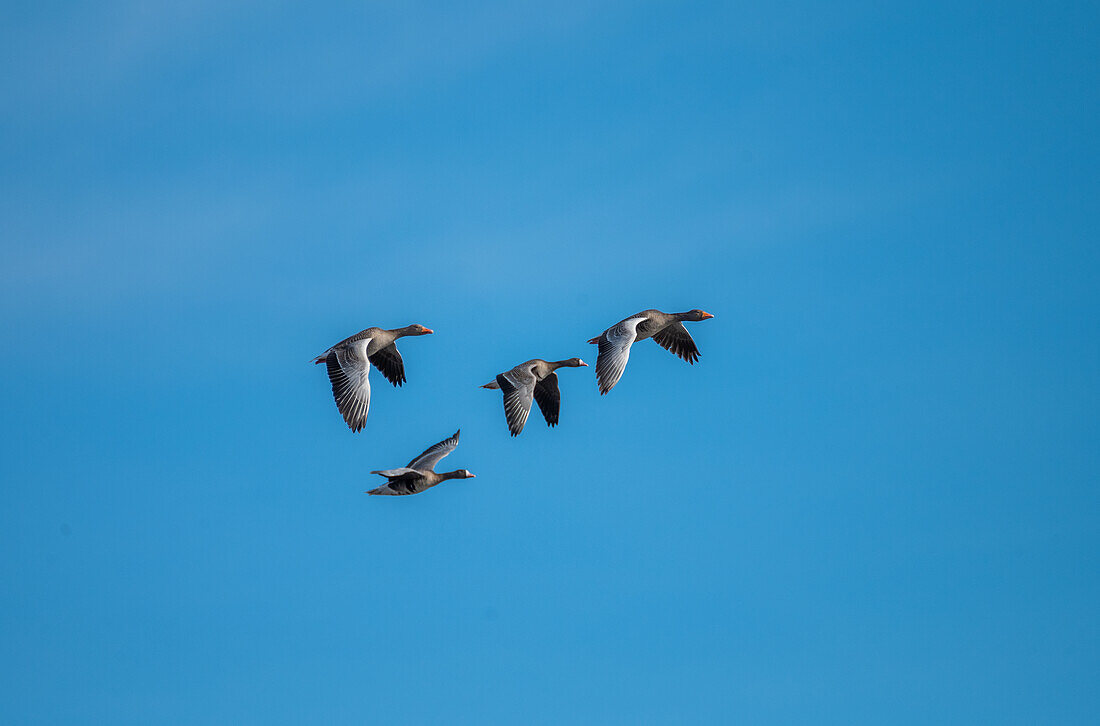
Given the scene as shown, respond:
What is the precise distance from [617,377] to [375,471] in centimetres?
728

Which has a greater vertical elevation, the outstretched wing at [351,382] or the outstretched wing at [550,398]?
the outstretched wing at [550,398]

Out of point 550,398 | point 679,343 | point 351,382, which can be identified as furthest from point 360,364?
point 679,343

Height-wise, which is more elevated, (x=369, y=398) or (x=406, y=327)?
(x=406, y=327)

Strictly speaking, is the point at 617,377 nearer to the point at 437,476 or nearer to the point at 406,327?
Result: the point at 437,476

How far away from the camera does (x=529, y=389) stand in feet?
130

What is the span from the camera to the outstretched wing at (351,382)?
3691 centimetres

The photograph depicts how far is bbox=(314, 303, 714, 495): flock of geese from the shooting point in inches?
1479

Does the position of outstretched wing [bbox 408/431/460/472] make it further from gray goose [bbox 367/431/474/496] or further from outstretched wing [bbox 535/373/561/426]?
outstretched wing [bbox 535/373/561/426]

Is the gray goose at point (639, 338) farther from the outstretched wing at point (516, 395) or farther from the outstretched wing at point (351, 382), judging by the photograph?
the outstretched wing at point (351, 382)

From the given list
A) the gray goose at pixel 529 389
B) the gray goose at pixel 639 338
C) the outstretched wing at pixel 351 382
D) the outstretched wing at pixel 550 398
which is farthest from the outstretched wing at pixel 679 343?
the outstretched wing at pixel 351 382

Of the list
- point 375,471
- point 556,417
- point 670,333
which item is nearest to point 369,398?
point 375,471

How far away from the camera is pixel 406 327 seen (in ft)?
144

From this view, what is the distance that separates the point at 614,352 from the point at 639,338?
3.90 metres

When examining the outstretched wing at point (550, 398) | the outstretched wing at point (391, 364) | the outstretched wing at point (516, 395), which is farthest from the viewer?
the outstretched wing at point (391, 364)
